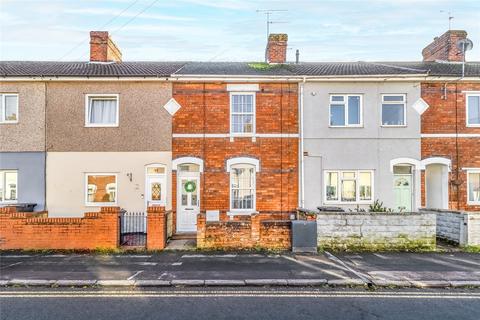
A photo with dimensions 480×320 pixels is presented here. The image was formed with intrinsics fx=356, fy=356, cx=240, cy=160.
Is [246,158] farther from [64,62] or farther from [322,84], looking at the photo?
[64,62]

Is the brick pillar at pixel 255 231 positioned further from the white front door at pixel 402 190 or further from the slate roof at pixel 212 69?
the white front door at pixel 402 190

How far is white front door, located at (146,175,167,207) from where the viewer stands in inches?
596

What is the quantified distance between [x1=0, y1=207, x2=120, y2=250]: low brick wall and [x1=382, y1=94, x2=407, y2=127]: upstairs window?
38.7ft

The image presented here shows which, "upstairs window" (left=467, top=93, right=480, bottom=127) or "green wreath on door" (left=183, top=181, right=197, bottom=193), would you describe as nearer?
"green wreath on door" (left=183, top=181, right=197, bottom=193)

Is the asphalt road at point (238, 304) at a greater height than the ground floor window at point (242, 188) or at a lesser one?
lesser

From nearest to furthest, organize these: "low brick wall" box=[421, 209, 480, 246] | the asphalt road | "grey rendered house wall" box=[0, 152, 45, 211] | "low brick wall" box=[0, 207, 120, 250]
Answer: the asphalt road < "low brick wall" box=[0, 207, 120, 250] < "low brick wall" box=[421, 209, 480, 246] < "grey rendered house wall" box=[0, 152, 45, 211]

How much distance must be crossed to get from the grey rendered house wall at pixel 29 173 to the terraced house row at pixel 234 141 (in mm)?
42

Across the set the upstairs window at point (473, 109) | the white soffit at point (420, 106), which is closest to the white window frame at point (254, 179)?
the white soffit at point (420, 106)

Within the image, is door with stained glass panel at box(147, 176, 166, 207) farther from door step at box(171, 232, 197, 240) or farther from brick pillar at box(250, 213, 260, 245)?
brick pillar at box(250, 213, 260, 245)

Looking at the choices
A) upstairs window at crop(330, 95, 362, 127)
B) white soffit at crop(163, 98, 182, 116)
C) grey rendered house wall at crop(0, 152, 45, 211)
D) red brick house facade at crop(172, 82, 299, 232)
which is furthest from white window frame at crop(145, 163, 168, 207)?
upstairs window at crop(330, 95, 362, 127)

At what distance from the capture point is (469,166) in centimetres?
1541

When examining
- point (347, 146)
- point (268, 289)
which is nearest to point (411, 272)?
point (268, 289)

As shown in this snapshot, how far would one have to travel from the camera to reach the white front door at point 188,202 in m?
15.2

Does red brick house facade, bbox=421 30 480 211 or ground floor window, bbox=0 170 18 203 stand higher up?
red brick house facade, bbox=421 30 480 211
